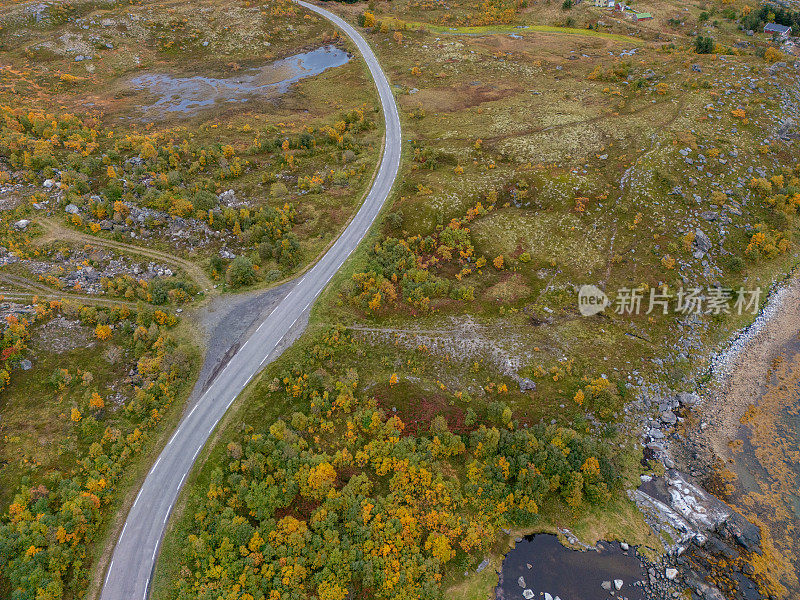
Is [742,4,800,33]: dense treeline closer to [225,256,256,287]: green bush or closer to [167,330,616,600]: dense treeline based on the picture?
[167,330,616,600]: dense treeline

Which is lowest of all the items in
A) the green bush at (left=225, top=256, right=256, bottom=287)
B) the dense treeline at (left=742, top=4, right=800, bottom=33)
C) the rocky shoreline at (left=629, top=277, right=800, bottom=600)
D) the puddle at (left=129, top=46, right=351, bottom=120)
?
the rocky shoreline at (left=629, top=277, right=800, bottom=600)

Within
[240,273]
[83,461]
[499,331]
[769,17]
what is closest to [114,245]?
[240,273]

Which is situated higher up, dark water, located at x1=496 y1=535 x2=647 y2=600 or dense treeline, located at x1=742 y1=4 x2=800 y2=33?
dense treeline, located at x1=742 y1=4 x2=800 y2=33

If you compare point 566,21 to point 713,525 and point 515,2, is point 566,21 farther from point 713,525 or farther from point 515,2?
point 713,525

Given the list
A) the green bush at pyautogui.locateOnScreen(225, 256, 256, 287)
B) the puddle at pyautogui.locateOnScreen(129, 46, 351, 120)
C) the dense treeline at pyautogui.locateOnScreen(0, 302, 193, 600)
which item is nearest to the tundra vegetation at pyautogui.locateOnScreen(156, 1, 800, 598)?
the dense treeline at pyautogui.locateOnScreen(0, 302, 193, 600)

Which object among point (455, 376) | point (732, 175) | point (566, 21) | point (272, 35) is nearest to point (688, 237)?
point (732, 175)

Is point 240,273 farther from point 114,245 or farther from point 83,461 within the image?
point 83,461

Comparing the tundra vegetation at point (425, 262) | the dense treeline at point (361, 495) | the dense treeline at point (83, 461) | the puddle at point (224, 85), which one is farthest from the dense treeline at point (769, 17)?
the dense treeline at point (83, 461)

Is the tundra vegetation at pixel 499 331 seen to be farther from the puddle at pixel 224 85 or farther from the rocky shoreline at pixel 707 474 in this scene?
the puddle at pixel 224 85
